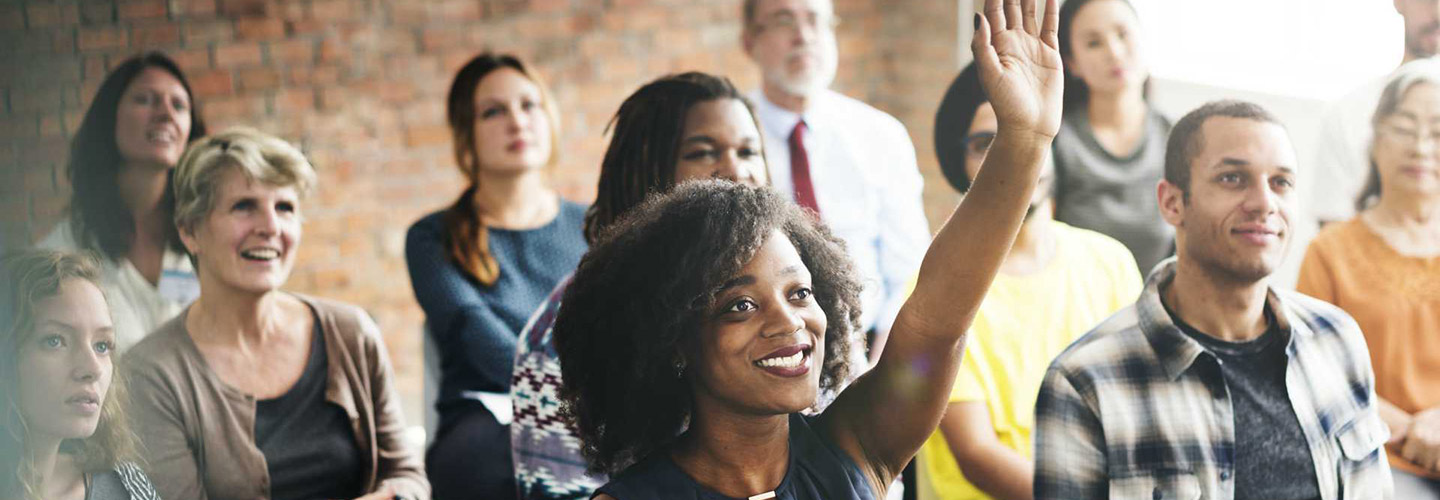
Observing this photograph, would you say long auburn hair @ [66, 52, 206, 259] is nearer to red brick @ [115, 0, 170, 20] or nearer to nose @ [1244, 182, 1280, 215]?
red brick @ [115, 0, 170, 20]

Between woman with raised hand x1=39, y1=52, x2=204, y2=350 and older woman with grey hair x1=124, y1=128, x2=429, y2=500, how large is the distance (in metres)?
0.27

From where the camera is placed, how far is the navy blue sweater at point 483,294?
3086 millimetres

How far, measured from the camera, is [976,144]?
278 centimetres

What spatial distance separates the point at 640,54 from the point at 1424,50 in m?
2.40

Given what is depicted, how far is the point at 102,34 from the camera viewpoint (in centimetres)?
351

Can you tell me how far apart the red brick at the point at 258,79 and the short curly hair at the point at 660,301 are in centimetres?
262

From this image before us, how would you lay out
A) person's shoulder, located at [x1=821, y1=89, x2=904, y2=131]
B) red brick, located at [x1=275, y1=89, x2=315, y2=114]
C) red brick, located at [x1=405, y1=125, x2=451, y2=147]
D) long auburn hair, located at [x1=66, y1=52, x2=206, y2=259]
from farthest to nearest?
1. red brick, located at [x1=405, y1=125, x2=451, y2=147]
2. red brick, located at [x1=275, y1=89, x2=315, y2=114]
3. person's shoulder, located at [x1=821, y1=89, x2=904, y2=131]
4. long auburn hair, located at [x1=66, y1=52, x2=206, y2=259]

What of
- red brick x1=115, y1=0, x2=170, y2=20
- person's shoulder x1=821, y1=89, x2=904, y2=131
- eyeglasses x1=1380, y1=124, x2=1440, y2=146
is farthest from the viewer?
red brick x1=115, y1=0, x2=170, y2=20

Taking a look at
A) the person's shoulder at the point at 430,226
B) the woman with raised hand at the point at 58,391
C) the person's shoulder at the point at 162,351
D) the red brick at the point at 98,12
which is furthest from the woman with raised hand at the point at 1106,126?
the red brick at the point at 98,12

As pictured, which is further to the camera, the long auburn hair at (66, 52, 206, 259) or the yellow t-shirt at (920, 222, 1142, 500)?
the long auburn hair at (66, 52, 206, 259)

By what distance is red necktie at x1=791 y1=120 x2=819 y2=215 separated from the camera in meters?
3.09

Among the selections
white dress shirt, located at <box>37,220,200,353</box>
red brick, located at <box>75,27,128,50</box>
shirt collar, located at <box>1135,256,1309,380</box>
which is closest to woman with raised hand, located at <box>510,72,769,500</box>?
shirt collar, located at <box>1135,256,1309,380</box>

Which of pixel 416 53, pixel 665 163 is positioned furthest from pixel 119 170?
pixel 416 53

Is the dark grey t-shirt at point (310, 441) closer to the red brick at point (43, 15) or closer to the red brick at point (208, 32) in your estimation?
the red brick at point (43, 15)
